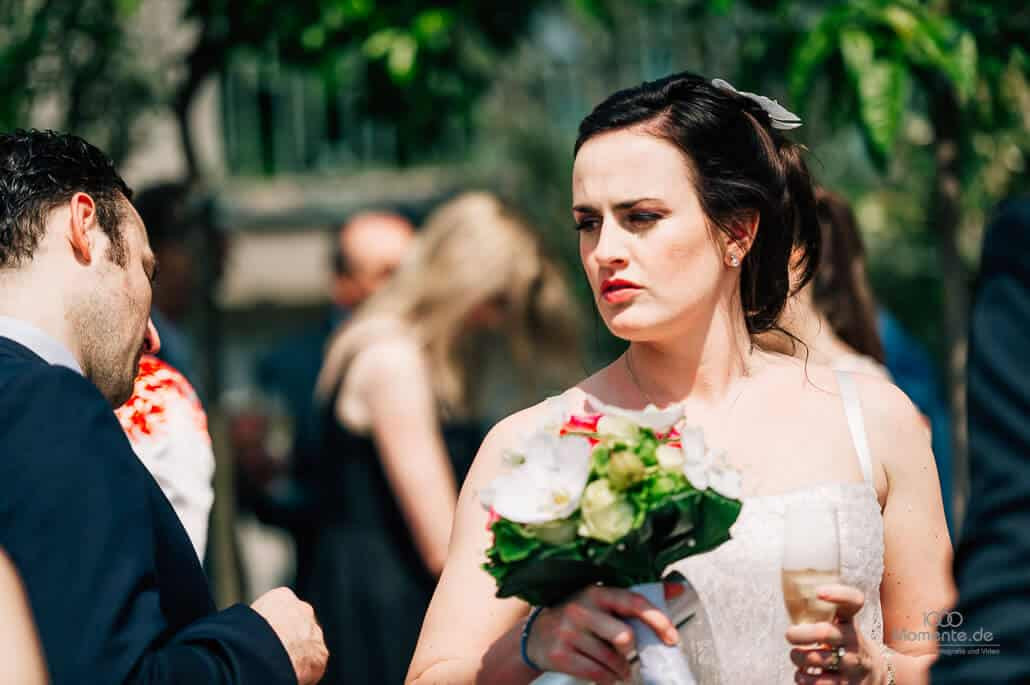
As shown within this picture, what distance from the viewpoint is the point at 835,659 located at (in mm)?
2498

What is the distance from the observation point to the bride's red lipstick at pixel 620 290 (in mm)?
2873

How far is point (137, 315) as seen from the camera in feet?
8.77

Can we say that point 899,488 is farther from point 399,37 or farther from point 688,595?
point 399,37

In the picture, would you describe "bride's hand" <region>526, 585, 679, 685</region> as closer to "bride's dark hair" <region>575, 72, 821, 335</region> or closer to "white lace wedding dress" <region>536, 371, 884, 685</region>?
"white lace wedding dress" <region>536, 371, 884, 685</region>

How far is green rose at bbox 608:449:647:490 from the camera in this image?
7.57 ft

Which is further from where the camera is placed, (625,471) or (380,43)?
(380,43)

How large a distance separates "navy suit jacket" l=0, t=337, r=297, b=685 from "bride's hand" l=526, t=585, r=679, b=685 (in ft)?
1.72

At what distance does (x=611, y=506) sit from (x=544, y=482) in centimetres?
12

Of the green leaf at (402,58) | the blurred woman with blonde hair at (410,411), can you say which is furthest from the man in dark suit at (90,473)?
the blurred woman with blonde hair at (410,411)

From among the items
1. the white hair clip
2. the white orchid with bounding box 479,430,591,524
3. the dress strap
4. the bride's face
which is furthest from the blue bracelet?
the white hair clip

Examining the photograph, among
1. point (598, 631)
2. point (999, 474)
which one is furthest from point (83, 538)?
point (999, 474)

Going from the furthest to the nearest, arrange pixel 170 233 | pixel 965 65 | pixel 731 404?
1. pixel 170 233
2. pixel 965 65
3. pixel 731 404

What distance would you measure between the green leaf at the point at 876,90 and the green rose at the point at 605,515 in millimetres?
1932

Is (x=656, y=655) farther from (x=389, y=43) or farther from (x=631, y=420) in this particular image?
(x=389, y=43)
